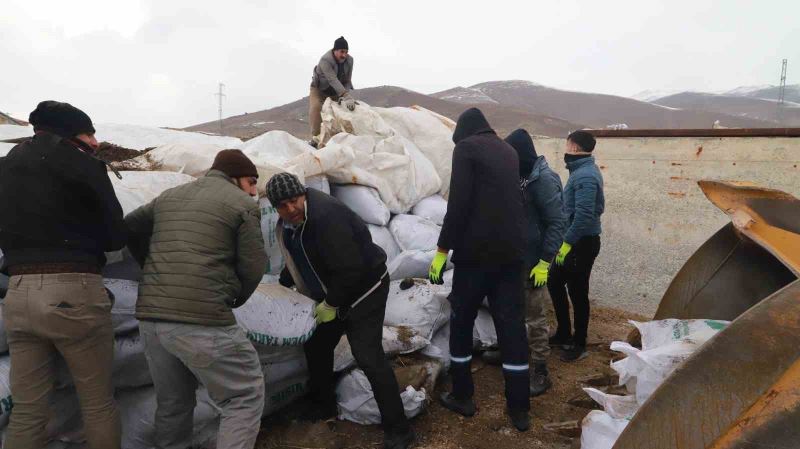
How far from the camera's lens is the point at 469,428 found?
2500 millimetres

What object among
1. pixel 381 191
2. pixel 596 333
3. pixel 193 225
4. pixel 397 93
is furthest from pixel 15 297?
pixel 397 93

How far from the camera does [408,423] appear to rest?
2352 millimetres

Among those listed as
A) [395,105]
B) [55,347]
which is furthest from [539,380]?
[395,105]

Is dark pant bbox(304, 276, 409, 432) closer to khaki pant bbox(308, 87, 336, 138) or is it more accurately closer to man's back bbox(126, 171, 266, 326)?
man's back bbox(126, 171, 266, 326)

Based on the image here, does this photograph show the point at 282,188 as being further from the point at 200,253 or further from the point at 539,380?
the point at 539,380

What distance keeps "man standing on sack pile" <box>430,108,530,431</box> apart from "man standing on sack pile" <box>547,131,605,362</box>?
82 centimetres

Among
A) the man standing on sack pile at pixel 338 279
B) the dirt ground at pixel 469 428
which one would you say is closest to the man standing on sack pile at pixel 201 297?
the man standing on sack pile at pixel 338 279

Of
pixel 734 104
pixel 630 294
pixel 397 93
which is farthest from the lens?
pixel 734 104

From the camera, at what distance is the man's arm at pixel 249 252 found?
6.31 feet

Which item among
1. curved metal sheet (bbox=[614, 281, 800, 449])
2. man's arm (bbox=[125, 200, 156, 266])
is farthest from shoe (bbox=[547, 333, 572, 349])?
man's arm (bbox=[125, 200, 156, 266])

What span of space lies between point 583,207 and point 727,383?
1858 millimetres

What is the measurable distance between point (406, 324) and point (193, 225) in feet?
4.63

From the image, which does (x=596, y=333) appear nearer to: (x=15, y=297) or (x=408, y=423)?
(x=408, y=423)

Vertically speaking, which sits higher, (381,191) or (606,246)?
(381,191)
